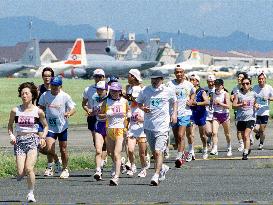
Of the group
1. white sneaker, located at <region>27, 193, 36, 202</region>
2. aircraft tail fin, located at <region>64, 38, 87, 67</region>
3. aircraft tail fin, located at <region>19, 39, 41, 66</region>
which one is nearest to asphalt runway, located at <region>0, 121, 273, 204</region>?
white sneaker, located at <region>27, 193, 36, 202</region>

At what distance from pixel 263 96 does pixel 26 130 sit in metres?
11.2

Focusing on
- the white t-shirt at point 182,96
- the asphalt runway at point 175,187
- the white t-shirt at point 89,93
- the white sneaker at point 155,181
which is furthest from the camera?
the white t-shirt at point 182,96

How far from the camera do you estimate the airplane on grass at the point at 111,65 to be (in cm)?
13562

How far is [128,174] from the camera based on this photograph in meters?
17.8

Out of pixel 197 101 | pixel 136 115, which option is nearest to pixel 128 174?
pixel 136 115

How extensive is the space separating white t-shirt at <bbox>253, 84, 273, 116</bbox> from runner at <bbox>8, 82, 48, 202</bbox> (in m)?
10.9

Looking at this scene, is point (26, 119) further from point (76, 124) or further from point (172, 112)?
point (76, 124)

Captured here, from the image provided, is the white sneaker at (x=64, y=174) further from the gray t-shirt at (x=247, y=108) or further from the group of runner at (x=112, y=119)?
the gray t-shirt at (x=247, y=108)

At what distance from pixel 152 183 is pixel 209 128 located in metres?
7.10

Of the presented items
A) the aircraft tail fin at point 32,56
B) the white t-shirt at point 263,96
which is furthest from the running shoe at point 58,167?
the aircraft tail fin at point 32,56

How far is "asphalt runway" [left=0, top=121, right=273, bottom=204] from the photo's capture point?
43.7 ft

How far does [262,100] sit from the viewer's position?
949 inches

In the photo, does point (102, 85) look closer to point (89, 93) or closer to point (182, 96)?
point (89, 93)

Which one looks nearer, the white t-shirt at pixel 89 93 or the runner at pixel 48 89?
the runner at pixel 48 89
